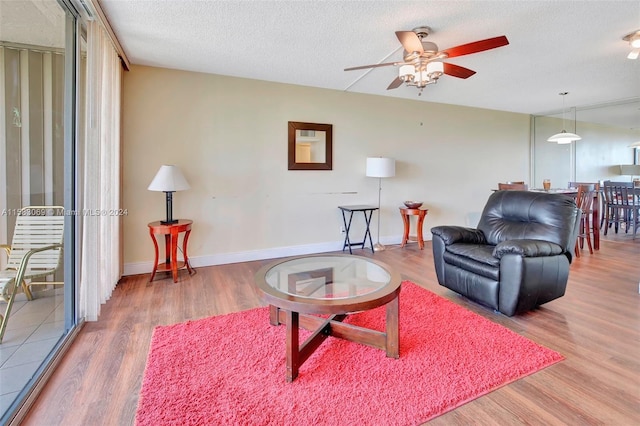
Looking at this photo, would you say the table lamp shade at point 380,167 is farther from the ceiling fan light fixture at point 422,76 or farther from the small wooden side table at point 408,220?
the ceiling fan light fixture at point 422,76

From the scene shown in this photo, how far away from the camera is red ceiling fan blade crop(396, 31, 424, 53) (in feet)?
7.71

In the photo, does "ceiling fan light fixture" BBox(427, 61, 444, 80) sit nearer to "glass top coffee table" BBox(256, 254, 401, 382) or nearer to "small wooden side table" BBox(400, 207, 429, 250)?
"glass top coffee table" BBox(256, 254, 401, 382)

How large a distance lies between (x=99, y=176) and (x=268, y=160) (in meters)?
2.13

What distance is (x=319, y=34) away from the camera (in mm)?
2953

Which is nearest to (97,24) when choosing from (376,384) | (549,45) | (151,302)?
(151,302)

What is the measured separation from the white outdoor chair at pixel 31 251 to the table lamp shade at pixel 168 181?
1.19 m

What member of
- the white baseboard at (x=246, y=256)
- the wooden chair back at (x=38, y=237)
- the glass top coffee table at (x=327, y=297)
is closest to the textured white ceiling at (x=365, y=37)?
the wooden chair back at (x=38, y=237)

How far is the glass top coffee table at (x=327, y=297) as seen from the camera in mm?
1792

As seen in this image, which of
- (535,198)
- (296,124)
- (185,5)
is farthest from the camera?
(296,124)

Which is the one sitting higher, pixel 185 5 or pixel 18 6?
pixel 185 5

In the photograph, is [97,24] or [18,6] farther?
[97,24]

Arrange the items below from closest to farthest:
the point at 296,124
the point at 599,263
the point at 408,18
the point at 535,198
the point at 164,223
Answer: the point at 408,18 < the point at 535,198 < the point at 164,223 < the point at 599,263 < the point at 296,124

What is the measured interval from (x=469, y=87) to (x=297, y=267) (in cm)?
385

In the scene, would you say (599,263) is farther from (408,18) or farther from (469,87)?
(408,18)
